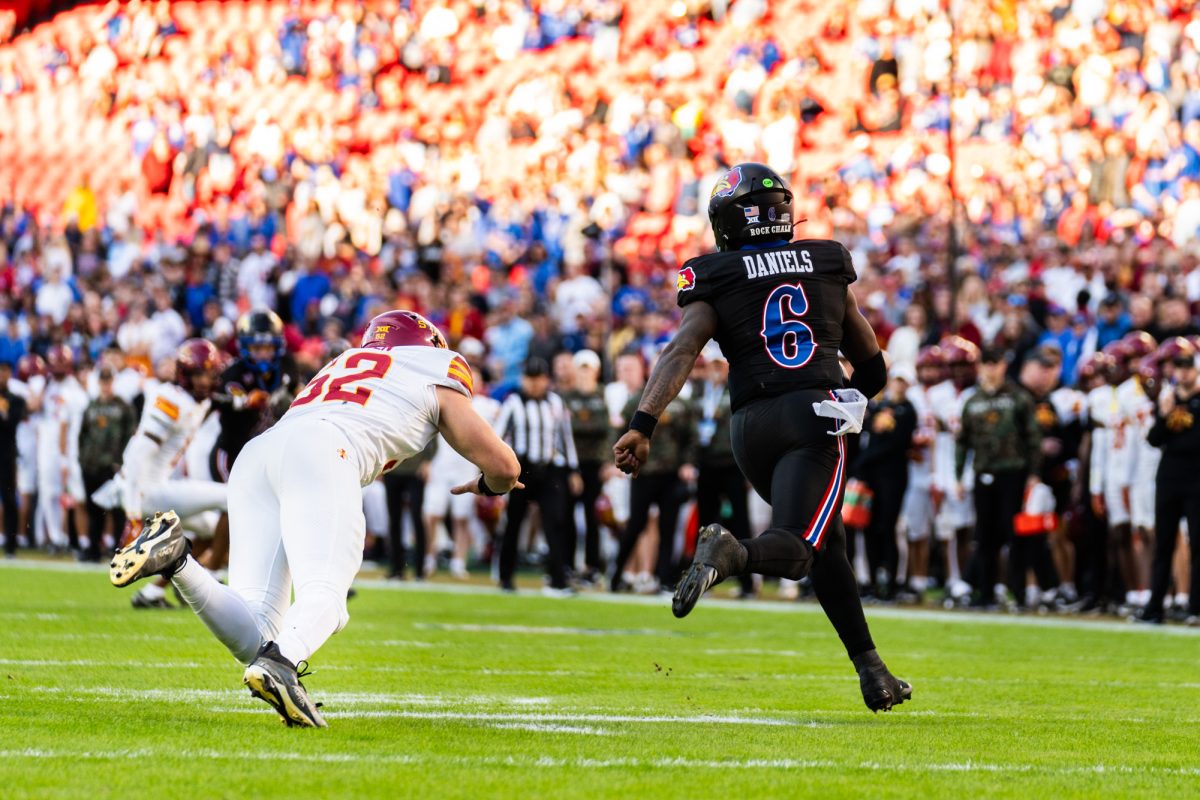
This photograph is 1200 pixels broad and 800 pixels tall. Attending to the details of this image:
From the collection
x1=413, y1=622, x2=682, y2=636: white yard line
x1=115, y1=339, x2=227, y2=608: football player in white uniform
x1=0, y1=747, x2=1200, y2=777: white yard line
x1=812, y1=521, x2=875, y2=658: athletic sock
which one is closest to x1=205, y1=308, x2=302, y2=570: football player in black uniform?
x1=115, y1=339, x2=227, y2=608: football player in white uniform

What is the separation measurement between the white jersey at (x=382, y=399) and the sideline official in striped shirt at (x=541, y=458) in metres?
9.89

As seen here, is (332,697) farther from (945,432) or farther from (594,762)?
(945,432)

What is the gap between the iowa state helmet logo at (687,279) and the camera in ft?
22.7

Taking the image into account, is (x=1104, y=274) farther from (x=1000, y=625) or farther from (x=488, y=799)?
(x=488, y=799)

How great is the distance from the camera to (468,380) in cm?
656

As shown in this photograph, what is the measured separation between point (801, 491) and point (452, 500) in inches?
527

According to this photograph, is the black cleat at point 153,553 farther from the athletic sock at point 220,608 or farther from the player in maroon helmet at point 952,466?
the player in maroon helmet at point 952,466

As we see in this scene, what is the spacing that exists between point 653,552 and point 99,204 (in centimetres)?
1899

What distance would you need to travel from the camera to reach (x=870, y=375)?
24.1 feet

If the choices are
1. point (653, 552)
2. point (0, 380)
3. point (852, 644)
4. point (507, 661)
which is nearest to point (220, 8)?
point (0, 380)

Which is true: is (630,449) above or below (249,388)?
above

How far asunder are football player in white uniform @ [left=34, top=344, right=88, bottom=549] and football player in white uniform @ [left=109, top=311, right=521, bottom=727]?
49.9 ft

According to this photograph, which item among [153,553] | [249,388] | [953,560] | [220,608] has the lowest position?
[953,560]

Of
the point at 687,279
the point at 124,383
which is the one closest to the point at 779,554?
the point at 687,279
